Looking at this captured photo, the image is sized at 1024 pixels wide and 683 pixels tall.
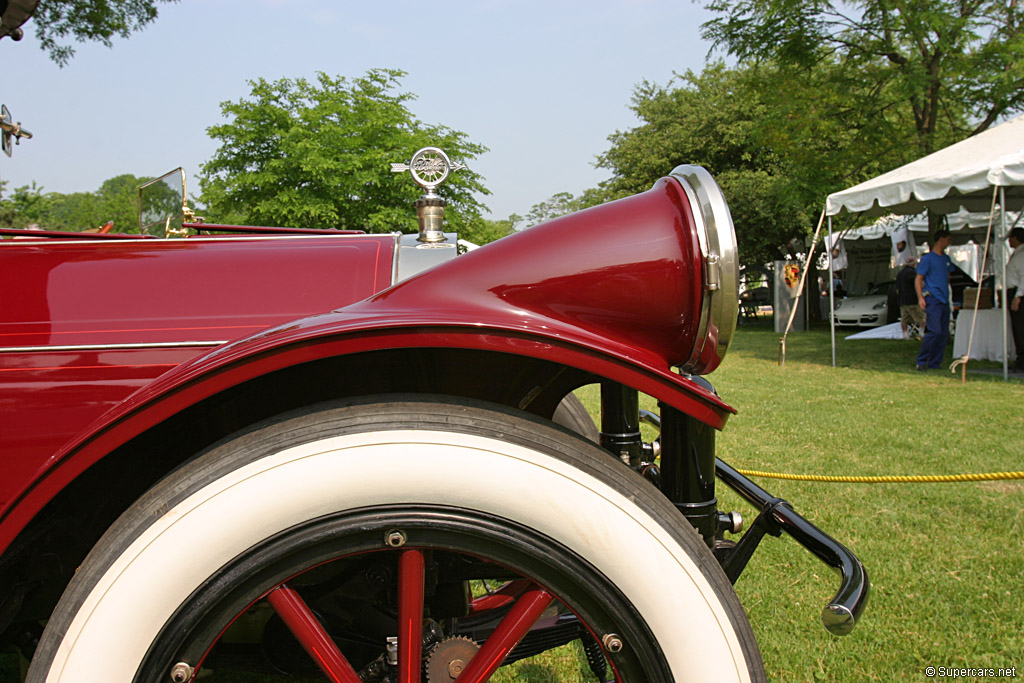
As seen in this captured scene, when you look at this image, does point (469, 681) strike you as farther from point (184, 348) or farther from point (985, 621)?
point (985, 621)

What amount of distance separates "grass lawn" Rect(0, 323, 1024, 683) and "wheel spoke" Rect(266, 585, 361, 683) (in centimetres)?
127

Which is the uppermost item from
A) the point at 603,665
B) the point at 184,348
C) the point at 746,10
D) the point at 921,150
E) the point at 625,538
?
the point at 746,10

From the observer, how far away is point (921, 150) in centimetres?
1264

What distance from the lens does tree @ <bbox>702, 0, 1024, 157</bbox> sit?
1135 centimetres

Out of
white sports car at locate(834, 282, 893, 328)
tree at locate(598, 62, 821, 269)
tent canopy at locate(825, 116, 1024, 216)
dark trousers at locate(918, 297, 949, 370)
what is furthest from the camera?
tree at locate(598, 62, 821, 269)

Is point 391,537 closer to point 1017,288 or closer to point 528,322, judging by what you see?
point 528,322

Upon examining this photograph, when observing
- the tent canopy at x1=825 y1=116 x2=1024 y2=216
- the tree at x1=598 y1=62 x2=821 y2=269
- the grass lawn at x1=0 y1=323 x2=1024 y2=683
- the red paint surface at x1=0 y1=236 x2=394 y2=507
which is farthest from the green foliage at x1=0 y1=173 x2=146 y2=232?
the tree at x1=598 y1=62 x2=821 y2=269

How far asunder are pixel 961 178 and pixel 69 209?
175 feet

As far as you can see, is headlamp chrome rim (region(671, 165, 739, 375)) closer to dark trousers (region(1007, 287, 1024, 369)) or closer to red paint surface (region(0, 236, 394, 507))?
red paint surface (region(0, 236, 394, 507))

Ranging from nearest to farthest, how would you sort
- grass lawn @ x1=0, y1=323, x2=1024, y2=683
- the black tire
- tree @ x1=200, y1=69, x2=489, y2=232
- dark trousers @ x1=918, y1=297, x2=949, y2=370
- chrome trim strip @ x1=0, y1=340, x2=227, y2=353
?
1. the black tire
2. chrome trim strip @ x1=0, y1=340, x2=227, y2=353
3. grass lawn @ x1=0, y1=323, x2=1024, y2=683
4. dark trousers @ x1=918, y1=297, x2=949, y2=370
5. tree @ x1=200, y1=69, x2=489, y2=232

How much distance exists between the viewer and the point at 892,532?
324cm

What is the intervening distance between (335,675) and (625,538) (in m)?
0.51

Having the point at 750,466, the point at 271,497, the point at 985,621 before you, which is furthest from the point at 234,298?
the point at 750,466

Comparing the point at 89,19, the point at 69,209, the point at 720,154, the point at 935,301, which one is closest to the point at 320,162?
the point at 89,19
